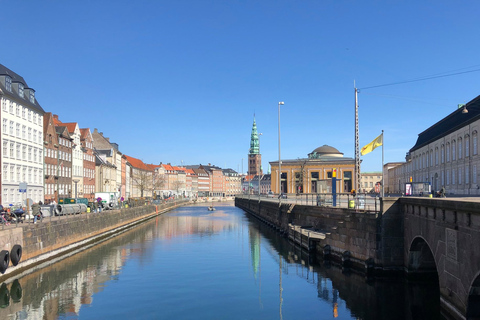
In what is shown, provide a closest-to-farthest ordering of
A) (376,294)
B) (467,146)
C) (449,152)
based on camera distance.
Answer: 1. (376,294)
2. (467,146)
3. (449,152)

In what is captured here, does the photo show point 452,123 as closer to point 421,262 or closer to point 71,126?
point 421,262

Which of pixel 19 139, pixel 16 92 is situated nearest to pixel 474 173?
pixel 19 139

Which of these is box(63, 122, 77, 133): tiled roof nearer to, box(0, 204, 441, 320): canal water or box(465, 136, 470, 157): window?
box(0, 204, 441, 320): canal water

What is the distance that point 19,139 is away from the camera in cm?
5781

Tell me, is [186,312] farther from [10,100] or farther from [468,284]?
[10,100]

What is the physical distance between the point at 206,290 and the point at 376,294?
9.04m

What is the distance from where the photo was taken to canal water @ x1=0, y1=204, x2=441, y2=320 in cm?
2105

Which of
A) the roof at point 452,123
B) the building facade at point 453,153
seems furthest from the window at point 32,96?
the roof at point 452,123

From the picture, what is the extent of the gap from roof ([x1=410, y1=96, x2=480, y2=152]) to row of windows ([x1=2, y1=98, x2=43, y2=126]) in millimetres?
55947

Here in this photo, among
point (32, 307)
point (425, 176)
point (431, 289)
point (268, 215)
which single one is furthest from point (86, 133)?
point (431, 289)

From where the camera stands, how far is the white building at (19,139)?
5331 centimetres

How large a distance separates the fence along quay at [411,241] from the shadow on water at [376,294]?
736 mm

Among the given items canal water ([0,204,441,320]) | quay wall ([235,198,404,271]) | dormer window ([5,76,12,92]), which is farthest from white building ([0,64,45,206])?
quay wall ([235,198,404,271])

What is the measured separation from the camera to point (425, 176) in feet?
306
